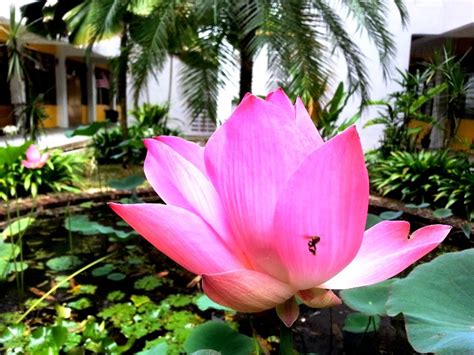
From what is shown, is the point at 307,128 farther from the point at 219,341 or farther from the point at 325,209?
the point at 219,341

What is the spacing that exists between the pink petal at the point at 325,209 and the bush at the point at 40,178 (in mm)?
4292

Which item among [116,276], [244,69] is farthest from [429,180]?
[116,276]

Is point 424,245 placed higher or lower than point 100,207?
higher

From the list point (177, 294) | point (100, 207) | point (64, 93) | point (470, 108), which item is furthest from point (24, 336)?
point (64, 93)

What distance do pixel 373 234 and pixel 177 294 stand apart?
2.00m

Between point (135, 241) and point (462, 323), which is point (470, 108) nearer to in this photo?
point (135, 241)

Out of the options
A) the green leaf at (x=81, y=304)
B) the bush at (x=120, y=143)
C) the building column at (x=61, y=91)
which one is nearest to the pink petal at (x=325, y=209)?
the green leaf at (x=81, y=304)

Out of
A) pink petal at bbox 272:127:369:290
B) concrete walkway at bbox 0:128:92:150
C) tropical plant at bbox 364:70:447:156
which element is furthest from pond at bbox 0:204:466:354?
concrete walkway at bbox 0:128:92:150

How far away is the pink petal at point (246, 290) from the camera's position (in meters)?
0.24

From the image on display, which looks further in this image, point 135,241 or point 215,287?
point 135,241

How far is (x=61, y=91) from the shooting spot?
1204cm

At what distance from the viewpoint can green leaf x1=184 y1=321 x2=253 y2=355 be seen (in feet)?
3.13

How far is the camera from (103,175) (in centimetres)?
576

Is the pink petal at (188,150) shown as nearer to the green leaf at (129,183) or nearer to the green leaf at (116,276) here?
the green leaf at (116,276)
